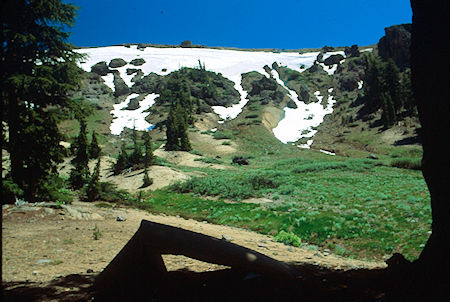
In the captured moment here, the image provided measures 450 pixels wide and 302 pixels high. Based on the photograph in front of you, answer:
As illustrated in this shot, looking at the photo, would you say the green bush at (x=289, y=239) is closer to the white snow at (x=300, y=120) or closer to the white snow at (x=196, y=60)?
the white snow at (x=300, y=120)

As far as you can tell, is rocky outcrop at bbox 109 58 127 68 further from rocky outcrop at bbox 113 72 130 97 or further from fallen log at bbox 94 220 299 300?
fallen log at bbox 94 220 299 300

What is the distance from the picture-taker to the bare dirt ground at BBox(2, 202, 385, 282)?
20.4ft

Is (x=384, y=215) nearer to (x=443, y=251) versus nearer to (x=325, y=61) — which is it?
(x=443, y=251)

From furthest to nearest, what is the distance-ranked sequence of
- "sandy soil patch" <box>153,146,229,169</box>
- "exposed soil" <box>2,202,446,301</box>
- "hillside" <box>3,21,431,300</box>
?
"sandy soil patch" <box>153,146,229,169</box> < "hillside" <box>3,21,431,300</box> < "exposed soil" <box>2,202,446,301</box>

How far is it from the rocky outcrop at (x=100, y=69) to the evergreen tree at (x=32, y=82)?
11066cm

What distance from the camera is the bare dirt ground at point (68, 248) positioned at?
6203 millimetres

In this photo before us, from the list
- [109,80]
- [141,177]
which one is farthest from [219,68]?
[141,177]

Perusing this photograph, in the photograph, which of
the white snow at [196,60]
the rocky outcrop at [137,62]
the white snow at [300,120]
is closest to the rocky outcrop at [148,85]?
the white snow at [196,60]

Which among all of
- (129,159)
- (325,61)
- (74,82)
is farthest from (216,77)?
(74,82)

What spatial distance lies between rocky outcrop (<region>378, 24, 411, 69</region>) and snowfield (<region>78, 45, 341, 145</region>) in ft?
83.7

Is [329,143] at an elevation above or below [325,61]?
below

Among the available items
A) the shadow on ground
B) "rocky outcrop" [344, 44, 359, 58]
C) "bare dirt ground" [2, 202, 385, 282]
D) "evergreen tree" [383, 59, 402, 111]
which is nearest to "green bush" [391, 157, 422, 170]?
Answer: "bare dirt ground" [2, 202, 385, 282]

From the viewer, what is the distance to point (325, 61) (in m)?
134

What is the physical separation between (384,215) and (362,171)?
21.5 meters
